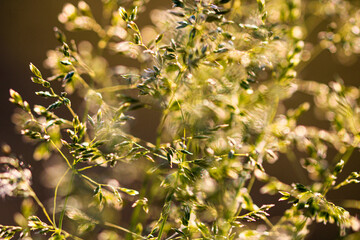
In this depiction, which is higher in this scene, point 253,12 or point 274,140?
point 253,12

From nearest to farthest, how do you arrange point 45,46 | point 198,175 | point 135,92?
point 198,175 → point 135,92 → point 45,46

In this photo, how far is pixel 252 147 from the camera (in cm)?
65

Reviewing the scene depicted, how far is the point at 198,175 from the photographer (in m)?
0.56

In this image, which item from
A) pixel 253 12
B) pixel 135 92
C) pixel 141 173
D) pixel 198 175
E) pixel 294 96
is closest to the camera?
pixel 198 175

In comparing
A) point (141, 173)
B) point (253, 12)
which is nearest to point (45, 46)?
point (141, 173)

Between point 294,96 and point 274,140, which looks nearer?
point 274,140

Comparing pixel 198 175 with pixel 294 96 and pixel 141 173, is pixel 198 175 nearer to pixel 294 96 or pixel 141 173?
pixel 141 173

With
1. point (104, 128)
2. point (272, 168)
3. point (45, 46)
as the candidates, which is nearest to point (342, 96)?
point (104, 128)

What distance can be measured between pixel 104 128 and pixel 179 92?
0.17 metres

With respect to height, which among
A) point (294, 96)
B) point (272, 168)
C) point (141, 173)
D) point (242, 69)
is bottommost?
point (272, 168)

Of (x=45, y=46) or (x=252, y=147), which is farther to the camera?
(x=45, y=46)

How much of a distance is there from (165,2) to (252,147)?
0.72 m

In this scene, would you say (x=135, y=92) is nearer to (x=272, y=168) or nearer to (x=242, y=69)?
(x=242, y=69)

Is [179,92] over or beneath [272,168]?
over
